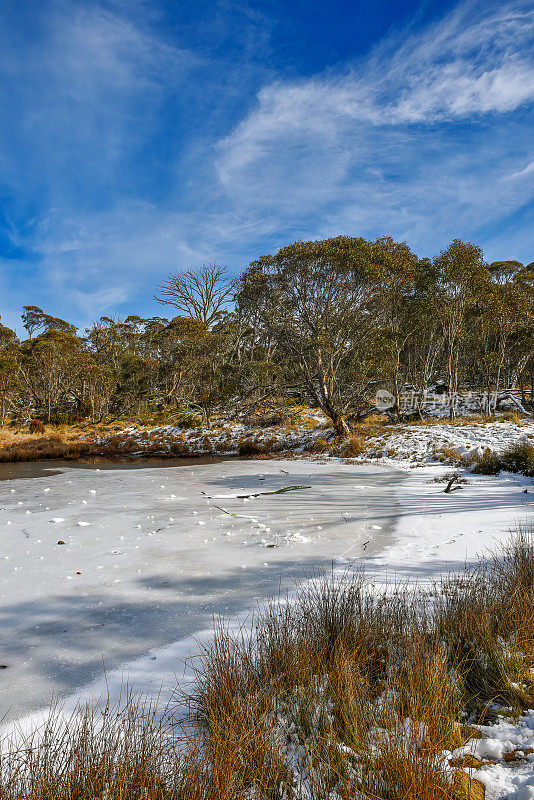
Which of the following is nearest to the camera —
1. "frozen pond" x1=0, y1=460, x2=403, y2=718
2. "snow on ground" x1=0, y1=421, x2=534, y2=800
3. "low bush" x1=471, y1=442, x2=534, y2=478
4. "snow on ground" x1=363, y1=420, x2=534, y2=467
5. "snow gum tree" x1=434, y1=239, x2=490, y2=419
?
"snow on ground" x1=0, y1=421, x2=534, y2=800

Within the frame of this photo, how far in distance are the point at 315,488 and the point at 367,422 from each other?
12.3 meters

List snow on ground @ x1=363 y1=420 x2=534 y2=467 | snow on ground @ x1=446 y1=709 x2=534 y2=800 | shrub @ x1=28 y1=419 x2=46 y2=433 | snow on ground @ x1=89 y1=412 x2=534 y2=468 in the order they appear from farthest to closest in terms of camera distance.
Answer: shrub @ x1=28 y1=419 x2=46 y2=433
snow on ground @ x1=89 y1=412 x2=534 y2=468
snow on ground @ x1=363 y1=420 x2=534 y2=467
snow on ground @ x1=446 y1=709 x2=534 y2=800

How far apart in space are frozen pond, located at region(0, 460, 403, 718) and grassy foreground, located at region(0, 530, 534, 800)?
76 cm

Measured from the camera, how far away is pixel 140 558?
4.85 m

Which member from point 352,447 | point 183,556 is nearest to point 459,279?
point 352,447

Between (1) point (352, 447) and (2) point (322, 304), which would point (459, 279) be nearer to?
(2) point (322, 304)

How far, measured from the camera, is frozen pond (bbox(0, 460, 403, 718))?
9.87 feet

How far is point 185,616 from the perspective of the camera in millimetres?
3416

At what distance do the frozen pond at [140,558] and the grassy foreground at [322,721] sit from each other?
76 centimetres

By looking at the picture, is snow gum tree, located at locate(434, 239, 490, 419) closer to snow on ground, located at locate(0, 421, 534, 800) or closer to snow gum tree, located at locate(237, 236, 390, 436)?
snow gum tree, located at locate(237, 236, 390, 436)

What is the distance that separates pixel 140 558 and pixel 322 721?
3485 millimetres

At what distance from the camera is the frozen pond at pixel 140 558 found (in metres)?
3.01

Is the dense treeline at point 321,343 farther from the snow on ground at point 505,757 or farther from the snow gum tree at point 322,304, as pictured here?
the snow on ground at point 505,757

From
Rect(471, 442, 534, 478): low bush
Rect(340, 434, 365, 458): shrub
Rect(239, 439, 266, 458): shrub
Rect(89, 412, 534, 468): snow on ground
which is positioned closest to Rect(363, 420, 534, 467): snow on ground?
Rect(89, 412, 534, 468): snow on ground
